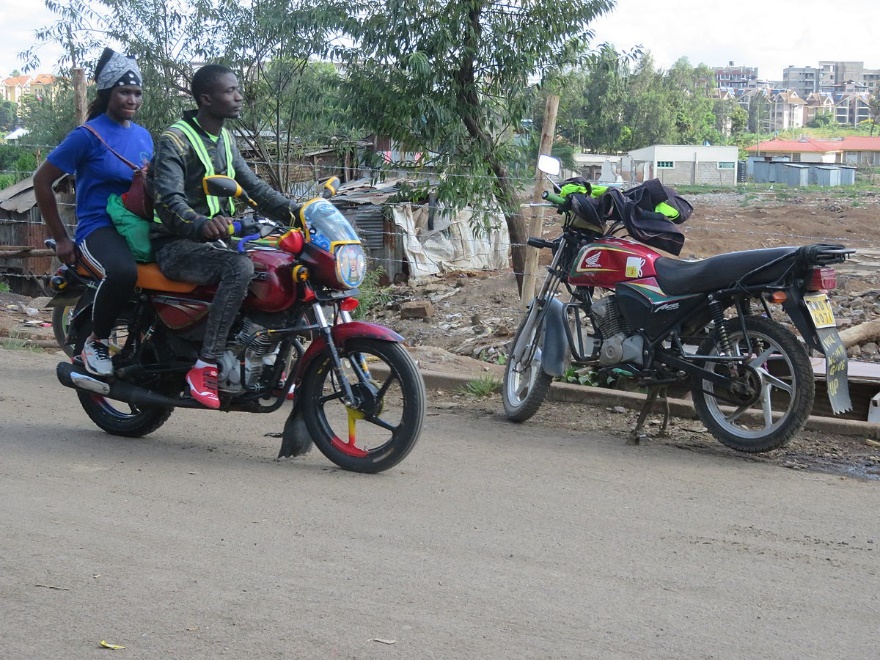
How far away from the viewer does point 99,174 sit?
232 inches

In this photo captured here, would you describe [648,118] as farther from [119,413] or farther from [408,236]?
[119,413]

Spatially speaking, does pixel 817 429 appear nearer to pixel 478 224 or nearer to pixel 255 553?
pixel 255 553

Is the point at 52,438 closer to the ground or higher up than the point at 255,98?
closer to the ground

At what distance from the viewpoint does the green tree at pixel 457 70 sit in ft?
37.8

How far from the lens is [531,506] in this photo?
480cm

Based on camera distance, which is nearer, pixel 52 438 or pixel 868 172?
pixel 52 438

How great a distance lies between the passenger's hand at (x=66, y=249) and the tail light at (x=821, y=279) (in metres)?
3.95

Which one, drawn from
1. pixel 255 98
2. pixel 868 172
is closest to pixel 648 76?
pixel 868 172

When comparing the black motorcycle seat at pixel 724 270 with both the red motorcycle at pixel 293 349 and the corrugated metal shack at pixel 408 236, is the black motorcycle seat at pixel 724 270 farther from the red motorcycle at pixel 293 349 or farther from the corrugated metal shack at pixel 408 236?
the corrugated metal shack at pixel 408 236

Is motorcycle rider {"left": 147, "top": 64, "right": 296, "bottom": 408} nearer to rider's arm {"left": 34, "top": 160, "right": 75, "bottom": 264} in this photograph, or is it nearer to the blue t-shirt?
the blue t-shirt

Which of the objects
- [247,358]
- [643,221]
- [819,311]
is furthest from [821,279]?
[247,358]

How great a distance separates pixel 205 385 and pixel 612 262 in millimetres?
2467

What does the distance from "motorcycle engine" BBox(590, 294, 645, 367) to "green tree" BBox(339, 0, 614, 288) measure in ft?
16.7

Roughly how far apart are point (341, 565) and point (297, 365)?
1671 millimetres
